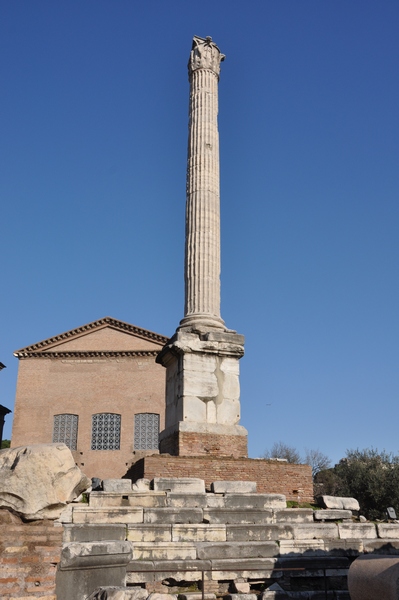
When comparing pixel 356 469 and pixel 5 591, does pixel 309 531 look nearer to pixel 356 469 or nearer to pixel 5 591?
pixel 5 591

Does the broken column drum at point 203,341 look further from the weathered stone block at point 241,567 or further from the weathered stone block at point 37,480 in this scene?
the weathered stone block at point 37,480

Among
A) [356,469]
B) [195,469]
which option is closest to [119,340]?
[356,469]

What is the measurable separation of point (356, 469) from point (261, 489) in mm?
14948

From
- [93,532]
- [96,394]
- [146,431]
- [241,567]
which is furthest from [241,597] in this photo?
[96,394]

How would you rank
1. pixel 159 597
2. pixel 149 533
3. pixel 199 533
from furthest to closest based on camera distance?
pixel 199 533 → pixel 149 533 → pixel 159 597

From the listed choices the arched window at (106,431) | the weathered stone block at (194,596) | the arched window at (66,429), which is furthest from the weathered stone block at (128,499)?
the arched window at (66,429)

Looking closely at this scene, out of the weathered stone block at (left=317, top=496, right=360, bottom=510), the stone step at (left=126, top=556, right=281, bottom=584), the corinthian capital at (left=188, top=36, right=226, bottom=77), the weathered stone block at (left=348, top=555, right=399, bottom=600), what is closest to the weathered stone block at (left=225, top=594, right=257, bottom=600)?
the stone step at (left=126, top=556, right=281, bottom=584)

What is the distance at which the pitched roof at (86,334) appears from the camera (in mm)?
35969

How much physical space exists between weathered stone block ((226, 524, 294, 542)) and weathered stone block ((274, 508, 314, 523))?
1.27 ft

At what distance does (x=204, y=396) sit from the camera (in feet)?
40.5

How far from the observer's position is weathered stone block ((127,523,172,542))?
8.76 metres

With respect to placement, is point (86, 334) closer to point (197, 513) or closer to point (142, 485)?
point (142, 485)

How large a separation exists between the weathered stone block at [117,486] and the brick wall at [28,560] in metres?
3.03

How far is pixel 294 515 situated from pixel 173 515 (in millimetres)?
2127
